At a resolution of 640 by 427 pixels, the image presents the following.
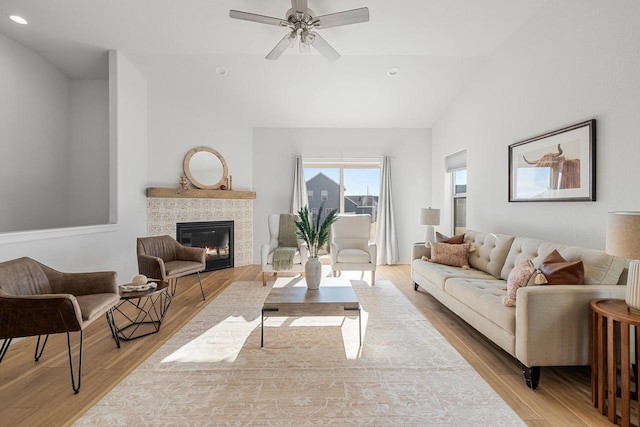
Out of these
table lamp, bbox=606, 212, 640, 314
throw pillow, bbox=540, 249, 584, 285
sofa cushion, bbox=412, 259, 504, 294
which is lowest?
sofa cushion, bbox=412, 259, 504, 294

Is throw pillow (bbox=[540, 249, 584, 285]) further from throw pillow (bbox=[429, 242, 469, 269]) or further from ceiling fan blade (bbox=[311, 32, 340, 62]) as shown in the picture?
ceiling fan blade (bbox=[311, 32, 340, 62])

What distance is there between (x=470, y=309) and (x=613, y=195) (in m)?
1.36

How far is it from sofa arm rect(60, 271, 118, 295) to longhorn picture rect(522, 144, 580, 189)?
3.92 m

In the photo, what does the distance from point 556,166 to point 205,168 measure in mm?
4801

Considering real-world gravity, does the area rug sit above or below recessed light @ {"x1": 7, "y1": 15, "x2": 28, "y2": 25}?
below

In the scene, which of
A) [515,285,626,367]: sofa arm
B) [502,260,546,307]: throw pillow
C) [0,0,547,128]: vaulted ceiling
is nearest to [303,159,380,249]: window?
[0,0,547,128]: vaulted ceiling

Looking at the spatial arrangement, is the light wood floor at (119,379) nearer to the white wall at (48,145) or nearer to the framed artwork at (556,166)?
the framed artwork at (556,166)

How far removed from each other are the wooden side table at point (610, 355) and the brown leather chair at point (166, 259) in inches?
134

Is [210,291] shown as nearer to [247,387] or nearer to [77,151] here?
[247,387]

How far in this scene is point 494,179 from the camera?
148 inches

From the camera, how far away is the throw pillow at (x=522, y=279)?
6.56 feet

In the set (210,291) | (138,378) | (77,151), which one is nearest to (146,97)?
A: (77,151)

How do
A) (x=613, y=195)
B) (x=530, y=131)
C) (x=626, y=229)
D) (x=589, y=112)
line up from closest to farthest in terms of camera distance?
(x=626, y=229) → (x=613, y=195) → (x=589, y=112) → (x=530, y=131)

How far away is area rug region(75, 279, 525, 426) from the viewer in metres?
1.58
